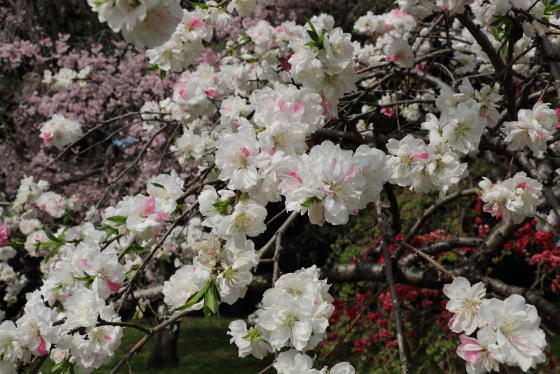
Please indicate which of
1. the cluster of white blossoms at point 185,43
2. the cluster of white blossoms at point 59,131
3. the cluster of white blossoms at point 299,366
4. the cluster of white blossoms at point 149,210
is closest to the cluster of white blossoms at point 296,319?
the cluster of white blossoms at point 299,366

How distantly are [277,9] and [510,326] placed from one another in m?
6.59

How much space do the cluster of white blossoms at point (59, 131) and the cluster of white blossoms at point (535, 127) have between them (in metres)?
2.89

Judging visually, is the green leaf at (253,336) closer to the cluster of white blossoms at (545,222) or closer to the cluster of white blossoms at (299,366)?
the cluster of white blossoms at (299,366)

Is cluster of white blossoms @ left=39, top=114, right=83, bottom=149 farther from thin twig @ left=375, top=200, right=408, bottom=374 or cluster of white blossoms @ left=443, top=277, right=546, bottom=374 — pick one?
cluster of white blossoms @ left=443, top=277, right=546, bottom=374

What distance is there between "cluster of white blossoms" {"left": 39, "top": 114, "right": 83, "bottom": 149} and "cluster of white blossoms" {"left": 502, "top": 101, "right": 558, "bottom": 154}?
9.47 ft

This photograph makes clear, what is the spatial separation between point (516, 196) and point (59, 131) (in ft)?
9.79

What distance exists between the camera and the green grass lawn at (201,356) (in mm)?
6297

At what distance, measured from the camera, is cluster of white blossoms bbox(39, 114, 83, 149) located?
3.12 metres

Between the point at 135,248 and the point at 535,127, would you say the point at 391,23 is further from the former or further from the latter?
the point at 135,248

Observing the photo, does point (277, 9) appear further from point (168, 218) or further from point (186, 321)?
point (186, 321)

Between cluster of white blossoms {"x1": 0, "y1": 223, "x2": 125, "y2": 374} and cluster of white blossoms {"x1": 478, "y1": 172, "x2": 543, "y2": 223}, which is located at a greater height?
cluster of white blossoms {"x1": 478, "y1": 172, "x2": 543, "y2": 223}

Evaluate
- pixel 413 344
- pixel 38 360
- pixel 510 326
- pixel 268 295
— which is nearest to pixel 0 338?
pixel 38 360

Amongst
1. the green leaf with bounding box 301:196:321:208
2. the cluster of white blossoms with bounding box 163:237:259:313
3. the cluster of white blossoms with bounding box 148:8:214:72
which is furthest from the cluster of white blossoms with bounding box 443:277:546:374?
the cluster of white blossoms with bounding box 148:8:214:72

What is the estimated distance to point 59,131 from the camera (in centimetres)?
314
